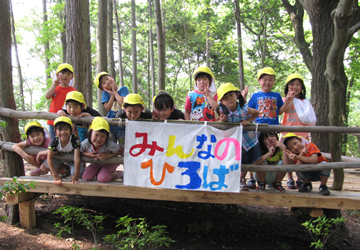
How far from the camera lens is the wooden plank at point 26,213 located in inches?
163

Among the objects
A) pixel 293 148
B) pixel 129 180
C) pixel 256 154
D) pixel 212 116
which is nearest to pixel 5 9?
pixel 129 180

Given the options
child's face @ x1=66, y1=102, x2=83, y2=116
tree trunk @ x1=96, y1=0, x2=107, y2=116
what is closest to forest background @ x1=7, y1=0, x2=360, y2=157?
tree trunk @ x1=96, y1=0, x2=107, y2=116

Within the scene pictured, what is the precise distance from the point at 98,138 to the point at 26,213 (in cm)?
192

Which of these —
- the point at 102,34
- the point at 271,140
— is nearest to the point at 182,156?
the point at 271,140

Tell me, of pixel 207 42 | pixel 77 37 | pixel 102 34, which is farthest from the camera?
pixel 207 42

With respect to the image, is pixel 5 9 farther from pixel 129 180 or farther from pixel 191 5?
pixel 191 5

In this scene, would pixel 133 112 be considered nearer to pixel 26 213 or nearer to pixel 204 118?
pixel 204 118

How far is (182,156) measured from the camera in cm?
369

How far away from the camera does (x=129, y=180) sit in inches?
148

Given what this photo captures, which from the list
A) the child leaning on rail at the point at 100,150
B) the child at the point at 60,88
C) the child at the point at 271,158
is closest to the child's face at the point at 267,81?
the child at the point at 271,158

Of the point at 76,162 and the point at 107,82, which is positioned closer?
the point at 76,162

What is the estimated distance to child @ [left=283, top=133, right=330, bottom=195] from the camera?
3.70 meters

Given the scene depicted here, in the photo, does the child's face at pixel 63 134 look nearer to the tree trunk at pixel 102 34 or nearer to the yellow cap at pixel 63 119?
the yellow cap at pixel 63 119

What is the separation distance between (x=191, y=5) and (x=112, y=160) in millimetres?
12393
